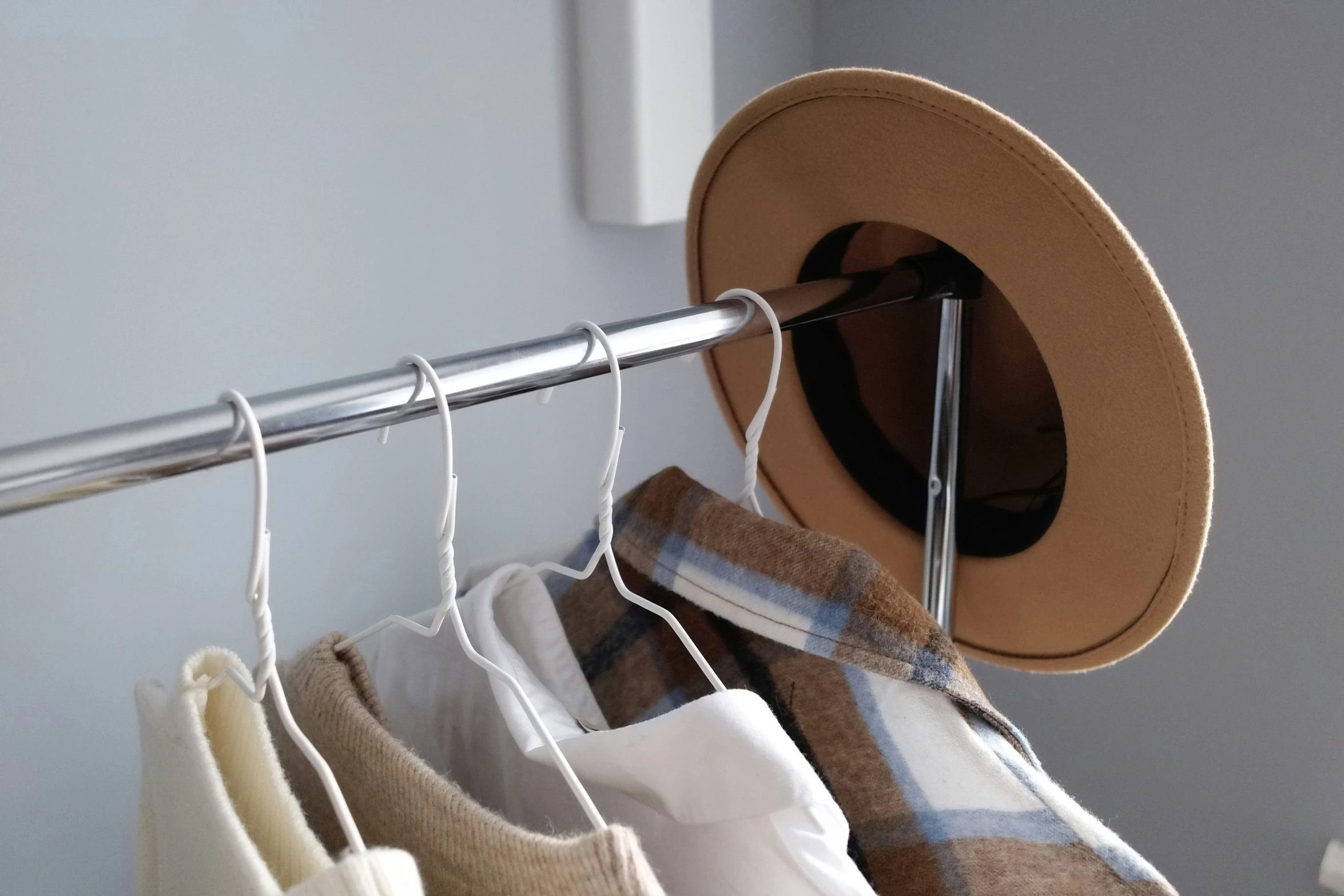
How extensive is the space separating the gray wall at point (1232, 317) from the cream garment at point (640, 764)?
0.79 m

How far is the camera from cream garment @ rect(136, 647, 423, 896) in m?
0.31

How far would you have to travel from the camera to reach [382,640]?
51cm

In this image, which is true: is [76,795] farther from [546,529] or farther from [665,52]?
[665,52]

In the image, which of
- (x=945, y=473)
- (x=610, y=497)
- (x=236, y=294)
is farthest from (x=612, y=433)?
(x=236, y=294)

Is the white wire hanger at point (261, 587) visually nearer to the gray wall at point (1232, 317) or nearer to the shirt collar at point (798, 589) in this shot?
the shirt collar at point (798, 589)

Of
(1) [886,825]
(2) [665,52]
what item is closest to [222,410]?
(1) [886,825]

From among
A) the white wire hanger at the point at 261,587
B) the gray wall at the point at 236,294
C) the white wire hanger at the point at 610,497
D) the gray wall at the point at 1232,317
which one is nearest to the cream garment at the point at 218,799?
the white wire hanger at the point at 261,587

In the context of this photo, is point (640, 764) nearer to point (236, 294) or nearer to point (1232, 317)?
point (236, 294)

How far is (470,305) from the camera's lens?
2.85 ft

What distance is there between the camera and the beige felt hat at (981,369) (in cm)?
44

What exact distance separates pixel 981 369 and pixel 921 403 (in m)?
0.06

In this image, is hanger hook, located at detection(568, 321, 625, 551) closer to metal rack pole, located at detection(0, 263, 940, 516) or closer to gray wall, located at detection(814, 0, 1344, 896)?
metal rack pole, located at detection(0, 263, 940, 516)

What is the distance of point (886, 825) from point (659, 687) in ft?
→ 0.42

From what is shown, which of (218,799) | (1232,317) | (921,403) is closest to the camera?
(218,799)
